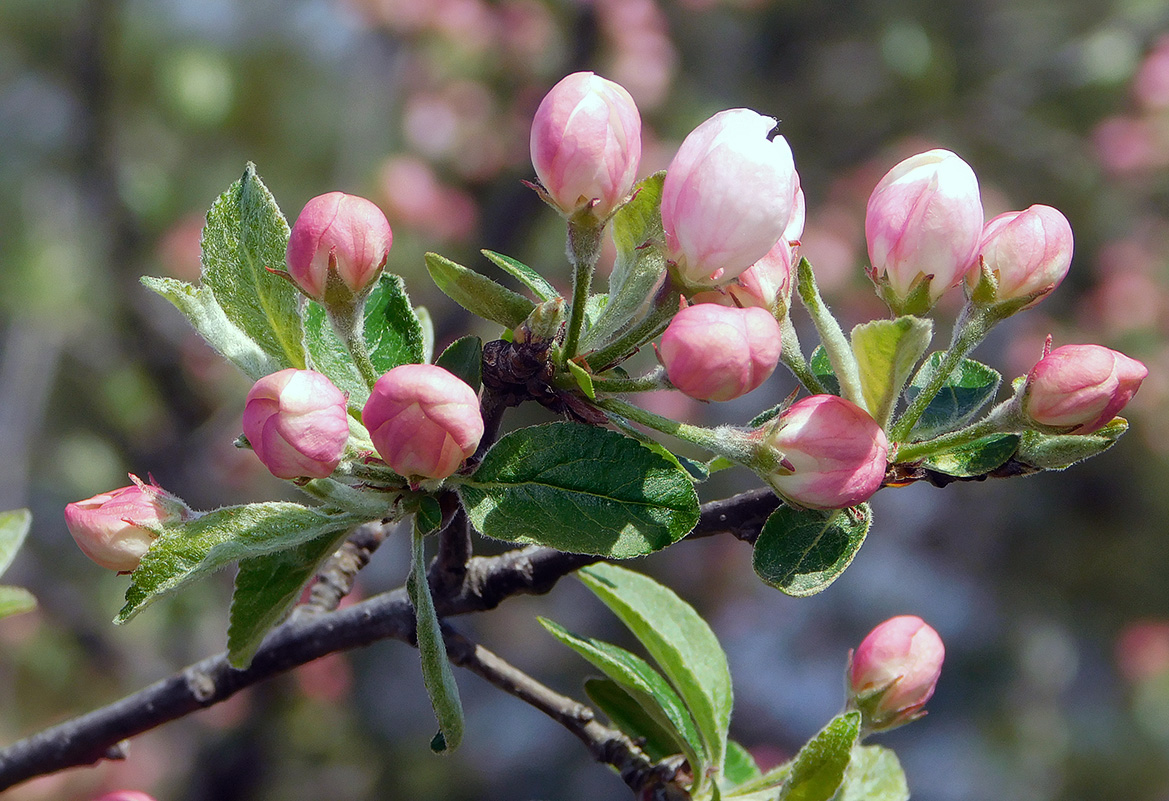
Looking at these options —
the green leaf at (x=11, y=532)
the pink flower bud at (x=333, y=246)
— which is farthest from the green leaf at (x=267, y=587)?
the green leaf at (x=11, y=532)

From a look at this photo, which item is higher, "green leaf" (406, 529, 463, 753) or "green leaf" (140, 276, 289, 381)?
"green leaf" (140, 276, 289, 381)

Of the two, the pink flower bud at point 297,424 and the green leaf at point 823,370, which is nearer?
the pink flower bud at point 297,424

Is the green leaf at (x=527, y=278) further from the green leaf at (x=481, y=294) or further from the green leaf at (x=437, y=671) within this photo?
the green leaf at (x=437, y=671)

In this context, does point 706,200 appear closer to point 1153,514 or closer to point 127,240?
point 127,240

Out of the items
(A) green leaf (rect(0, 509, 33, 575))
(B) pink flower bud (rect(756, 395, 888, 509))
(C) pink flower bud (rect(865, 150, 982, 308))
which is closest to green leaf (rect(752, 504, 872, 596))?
(B) pink flower bud (rect(756, 395, 888, 509))

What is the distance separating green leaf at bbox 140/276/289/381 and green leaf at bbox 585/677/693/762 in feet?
1.23

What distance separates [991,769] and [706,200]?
13.1 ft

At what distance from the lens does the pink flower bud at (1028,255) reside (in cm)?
60

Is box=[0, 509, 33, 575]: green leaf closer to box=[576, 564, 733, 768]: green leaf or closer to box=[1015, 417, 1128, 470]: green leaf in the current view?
box=[576, 564, 733, 768]: green leaf

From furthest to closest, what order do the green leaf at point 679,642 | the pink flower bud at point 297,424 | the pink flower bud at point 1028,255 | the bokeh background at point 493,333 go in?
the bokeh background at point 493,333 < the green leaf at point 679,642 < the pink flower bud at point 1028,255 < the pink flower bud at point 297,424

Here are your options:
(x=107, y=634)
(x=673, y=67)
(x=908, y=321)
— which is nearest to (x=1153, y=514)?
(x=673, y=67)

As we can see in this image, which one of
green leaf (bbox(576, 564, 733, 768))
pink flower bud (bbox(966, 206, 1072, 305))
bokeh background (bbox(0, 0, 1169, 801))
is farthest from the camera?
bokeh background (bbox(0, 0, 1169, 801))

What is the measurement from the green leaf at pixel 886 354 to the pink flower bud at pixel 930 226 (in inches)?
2.6

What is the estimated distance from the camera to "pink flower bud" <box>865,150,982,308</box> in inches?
23.2
